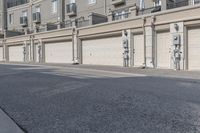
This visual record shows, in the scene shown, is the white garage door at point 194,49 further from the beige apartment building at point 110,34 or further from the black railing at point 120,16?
the black railing at point 120,16

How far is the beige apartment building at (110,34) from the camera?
1962cm

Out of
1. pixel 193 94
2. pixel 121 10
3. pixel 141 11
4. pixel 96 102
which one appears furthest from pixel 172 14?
pixel 96 102

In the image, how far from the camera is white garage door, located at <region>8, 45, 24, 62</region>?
3959cm

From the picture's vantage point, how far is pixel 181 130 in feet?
17.0

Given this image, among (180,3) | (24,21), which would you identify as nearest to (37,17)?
(24,21)

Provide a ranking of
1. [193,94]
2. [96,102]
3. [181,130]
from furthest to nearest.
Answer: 1. [193,94]
2. [96,102]
3. [181,130]

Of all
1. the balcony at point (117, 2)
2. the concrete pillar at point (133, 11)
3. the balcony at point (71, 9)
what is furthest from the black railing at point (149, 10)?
the balcony at point (71, 9)

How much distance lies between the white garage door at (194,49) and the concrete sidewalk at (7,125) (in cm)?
1543

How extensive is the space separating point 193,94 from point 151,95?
1.52 m

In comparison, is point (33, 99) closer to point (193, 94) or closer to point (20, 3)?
point (193, 94)

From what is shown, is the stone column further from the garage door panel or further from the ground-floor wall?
the garage door panel

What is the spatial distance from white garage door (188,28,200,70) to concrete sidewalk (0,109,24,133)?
1543cm

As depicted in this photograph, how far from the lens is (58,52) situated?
32.6 metres

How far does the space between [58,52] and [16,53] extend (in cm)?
1141
